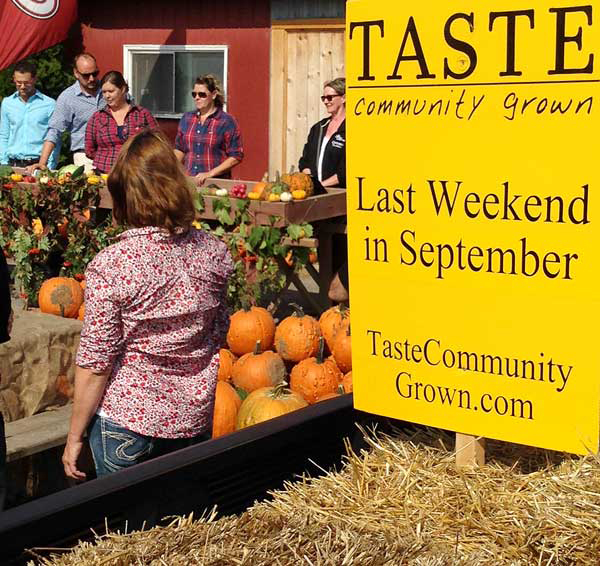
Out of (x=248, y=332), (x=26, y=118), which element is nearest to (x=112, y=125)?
(x=26, y=118)

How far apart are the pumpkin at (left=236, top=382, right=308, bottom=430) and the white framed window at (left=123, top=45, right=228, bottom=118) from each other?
821 cm

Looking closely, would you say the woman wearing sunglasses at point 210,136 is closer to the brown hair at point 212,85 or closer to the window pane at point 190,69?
the brown hair at point 212,85

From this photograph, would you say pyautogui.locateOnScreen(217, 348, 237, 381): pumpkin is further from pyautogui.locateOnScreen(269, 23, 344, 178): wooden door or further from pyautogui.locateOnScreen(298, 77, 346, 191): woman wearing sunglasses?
pyautogui.locateOnScreen(269, 23, 344, 178): wooden door

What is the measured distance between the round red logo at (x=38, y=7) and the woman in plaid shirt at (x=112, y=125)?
167 inches

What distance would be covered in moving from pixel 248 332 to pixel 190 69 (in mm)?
7632

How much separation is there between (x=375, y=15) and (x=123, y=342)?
48.6 inches

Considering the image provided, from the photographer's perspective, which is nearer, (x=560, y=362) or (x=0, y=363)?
(x=560, y=362)

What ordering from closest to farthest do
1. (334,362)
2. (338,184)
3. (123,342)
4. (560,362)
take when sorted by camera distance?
(560,362)
(123,342)
(334,362)
(338,184)

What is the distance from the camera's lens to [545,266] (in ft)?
8.59

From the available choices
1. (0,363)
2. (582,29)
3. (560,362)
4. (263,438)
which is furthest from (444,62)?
(0,363)

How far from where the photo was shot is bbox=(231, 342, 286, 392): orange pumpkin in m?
5.95

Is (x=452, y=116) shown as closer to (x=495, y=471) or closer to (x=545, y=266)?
(x=545, y=266)

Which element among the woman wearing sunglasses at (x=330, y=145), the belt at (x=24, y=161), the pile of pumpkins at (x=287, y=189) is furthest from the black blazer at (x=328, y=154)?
the belt at (x=24, y=161)

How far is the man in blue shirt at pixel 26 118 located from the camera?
33.4 ft
